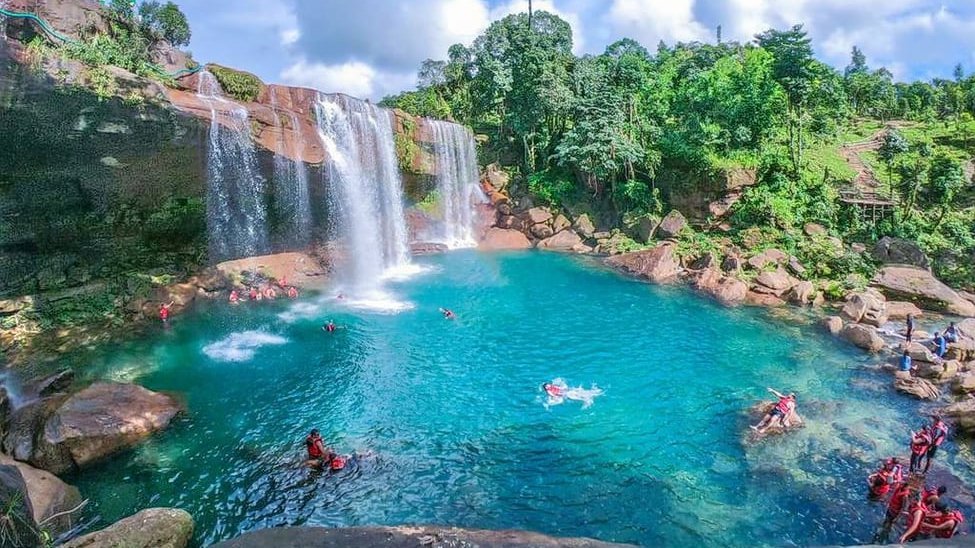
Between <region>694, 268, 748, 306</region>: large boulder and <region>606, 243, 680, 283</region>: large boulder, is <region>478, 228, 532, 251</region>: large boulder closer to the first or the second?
<region>606, 243, 680, 283</region>: large boulder

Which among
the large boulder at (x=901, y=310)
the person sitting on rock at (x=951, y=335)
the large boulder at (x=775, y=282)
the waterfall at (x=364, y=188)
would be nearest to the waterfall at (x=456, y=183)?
the waterfall at (x=364, y=188)

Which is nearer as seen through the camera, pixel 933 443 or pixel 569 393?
pixel 933 443

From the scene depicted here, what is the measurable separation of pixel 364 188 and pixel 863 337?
26.6 m

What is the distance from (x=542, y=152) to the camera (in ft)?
142

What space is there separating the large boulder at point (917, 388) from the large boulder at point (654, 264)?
1388 cm

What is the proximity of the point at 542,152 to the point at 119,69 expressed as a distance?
30.1 metres

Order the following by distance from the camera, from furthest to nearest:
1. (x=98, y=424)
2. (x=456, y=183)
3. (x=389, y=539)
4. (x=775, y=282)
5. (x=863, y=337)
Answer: (x=456, y=183) < (x=775, y=282) < (x=863, y=337) < (x=98, y=424) < (x=389, y=539)

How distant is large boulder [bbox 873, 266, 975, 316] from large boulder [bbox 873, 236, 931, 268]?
1.19m

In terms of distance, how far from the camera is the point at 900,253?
27.8 meters

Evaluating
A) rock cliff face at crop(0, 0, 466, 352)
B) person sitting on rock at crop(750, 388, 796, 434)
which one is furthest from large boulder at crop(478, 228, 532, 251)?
person sitting on rock at crop(750, 388, 796, 434)

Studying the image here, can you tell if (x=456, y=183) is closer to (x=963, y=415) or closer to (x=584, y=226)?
(x=584, y=226)

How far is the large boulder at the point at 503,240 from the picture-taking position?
40.2 m

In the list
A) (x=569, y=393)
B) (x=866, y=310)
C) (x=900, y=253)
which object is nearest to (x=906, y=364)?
(x=866, y=310)

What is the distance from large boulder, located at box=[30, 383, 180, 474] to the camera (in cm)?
1277
